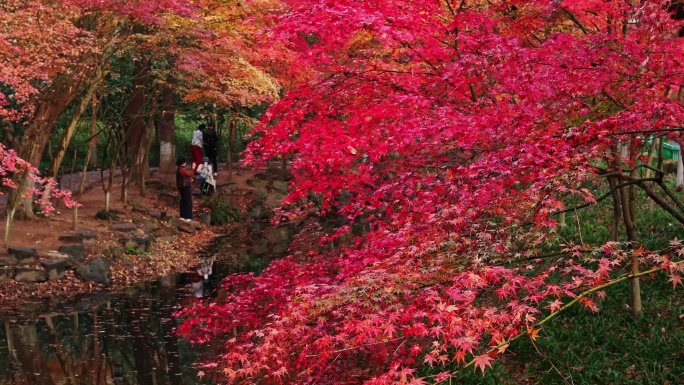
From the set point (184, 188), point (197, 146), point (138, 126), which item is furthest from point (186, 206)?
point (138, 126)

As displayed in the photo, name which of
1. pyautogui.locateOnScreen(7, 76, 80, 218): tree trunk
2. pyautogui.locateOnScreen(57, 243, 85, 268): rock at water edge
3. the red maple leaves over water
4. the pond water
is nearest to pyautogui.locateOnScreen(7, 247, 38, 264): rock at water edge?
pyautogui.locateOnScreen(57, 243, 85, 268): rock at water edge

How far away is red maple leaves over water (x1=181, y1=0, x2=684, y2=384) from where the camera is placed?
19.0 feet

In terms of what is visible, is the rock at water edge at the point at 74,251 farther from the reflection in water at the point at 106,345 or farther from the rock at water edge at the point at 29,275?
the reflection in water at the point at 106,345

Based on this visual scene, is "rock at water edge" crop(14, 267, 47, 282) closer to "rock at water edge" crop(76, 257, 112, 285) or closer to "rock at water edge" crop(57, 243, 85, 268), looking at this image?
"rock at water edge" crop(76, 257, 112, 285)

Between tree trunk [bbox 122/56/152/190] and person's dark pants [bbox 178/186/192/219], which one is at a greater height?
tree trunk [bbox 122/56/152/190]

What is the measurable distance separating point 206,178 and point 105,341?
12.6 meters

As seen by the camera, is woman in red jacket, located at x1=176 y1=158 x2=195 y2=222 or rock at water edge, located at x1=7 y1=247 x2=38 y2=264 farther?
woman in red jacket, located at x1=176 y1=158 x2=195 y2=222

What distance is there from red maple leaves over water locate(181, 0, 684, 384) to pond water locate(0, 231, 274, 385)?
717mm

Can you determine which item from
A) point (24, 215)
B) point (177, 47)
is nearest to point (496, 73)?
point (177, 47)

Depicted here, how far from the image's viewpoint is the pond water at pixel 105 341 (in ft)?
33.2

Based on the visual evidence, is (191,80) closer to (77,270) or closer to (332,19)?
(77,270)

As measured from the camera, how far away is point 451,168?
783 cm

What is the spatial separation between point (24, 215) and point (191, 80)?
487cm

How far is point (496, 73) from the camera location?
860 cm
